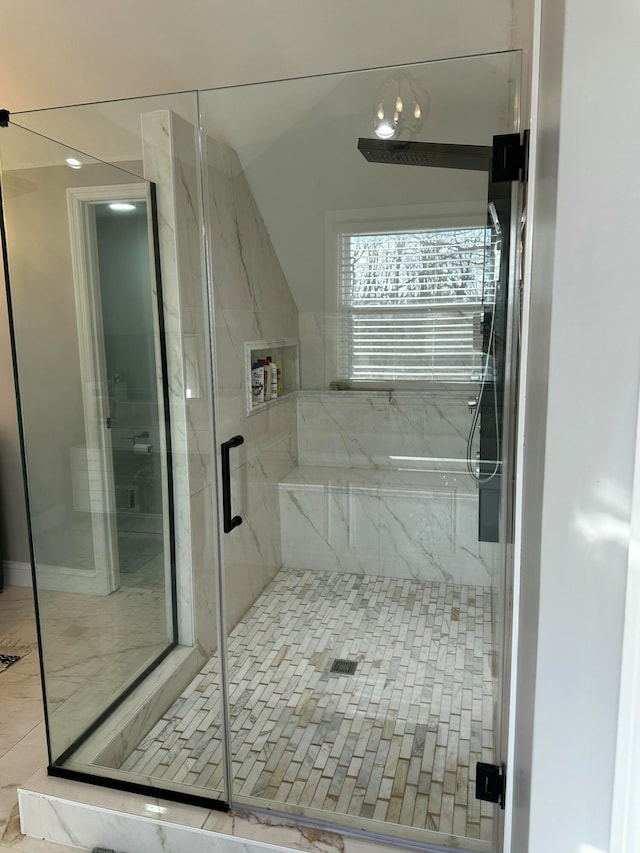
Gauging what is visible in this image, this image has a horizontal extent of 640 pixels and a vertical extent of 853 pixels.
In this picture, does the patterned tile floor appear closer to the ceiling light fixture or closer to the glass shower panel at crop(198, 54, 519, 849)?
the glass shower panel at crop(198, 54, 519, 849)

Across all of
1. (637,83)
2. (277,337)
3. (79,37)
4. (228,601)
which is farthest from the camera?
(277,337)

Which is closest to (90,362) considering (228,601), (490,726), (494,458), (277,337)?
(277,337)

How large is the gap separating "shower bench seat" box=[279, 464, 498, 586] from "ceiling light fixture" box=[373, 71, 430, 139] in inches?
46.7

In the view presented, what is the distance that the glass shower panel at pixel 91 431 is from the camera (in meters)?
2.07

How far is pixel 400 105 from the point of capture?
2.01m

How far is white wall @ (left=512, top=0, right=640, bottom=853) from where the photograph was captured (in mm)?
808

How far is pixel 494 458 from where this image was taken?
1.77m

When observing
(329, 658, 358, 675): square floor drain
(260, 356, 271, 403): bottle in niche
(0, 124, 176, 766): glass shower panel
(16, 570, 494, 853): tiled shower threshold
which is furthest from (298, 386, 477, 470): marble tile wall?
(329, 658, 358, 675): square floor drain

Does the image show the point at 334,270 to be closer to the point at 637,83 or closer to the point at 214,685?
the point at 214,685

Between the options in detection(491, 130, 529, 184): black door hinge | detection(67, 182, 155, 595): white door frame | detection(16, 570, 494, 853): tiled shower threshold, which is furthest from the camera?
detection(67, 182, 155, 595): white door frame

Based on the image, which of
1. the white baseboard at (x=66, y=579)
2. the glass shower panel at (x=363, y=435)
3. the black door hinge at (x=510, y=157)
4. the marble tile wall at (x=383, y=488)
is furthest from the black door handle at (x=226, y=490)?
the black door hinge at (x=510, y=157)

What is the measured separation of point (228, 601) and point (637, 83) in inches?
74.3

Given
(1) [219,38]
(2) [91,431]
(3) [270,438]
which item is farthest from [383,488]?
(1) [219,38]

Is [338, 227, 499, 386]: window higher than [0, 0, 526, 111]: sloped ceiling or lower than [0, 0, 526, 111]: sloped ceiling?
lower
